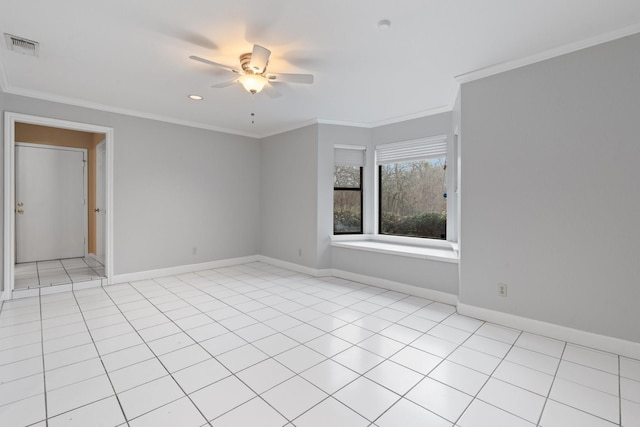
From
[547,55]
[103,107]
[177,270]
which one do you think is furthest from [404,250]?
[103,107]

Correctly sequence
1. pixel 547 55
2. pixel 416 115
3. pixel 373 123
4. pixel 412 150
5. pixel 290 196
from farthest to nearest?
pixel 290 196
pixel 373 123
pixel 412 150
pixel 416 115
pixel 547 55

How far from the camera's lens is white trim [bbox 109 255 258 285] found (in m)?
4.44

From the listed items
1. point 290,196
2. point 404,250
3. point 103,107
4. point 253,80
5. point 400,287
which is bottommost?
point 400,287

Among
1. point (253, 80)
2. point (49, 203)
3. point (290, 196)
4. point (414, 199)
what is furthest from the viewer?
point (49, 203)

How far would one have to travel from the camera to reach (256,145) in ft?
19.6

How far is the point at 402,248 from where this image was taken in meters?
4.29

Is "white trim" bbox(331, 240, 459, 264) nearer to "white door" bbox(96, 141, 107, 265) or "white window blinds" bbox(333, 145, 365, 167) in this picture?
"white window blinds" bbox(333, 145, 365, 167)

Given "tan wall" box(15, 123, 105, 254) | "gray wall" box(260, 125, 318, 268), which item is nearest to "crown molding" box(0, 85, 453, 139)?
"gray wall" box(260, 125, 318, 268)

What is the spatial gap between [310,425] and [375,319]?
5.29 ft

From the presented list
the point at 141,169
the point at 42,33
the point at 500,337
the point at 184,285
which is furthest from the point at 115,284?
the point at 500,337

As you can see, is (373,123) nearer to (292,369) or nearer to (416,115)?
(416,115)

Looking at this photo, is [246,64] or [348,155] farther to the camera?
[348,155]

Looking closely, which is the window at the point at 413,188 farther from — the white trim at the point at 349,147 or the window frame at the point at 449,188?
the white trim at the point at 349,147

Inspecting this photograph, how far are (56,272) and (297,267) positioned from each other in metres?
3.80
